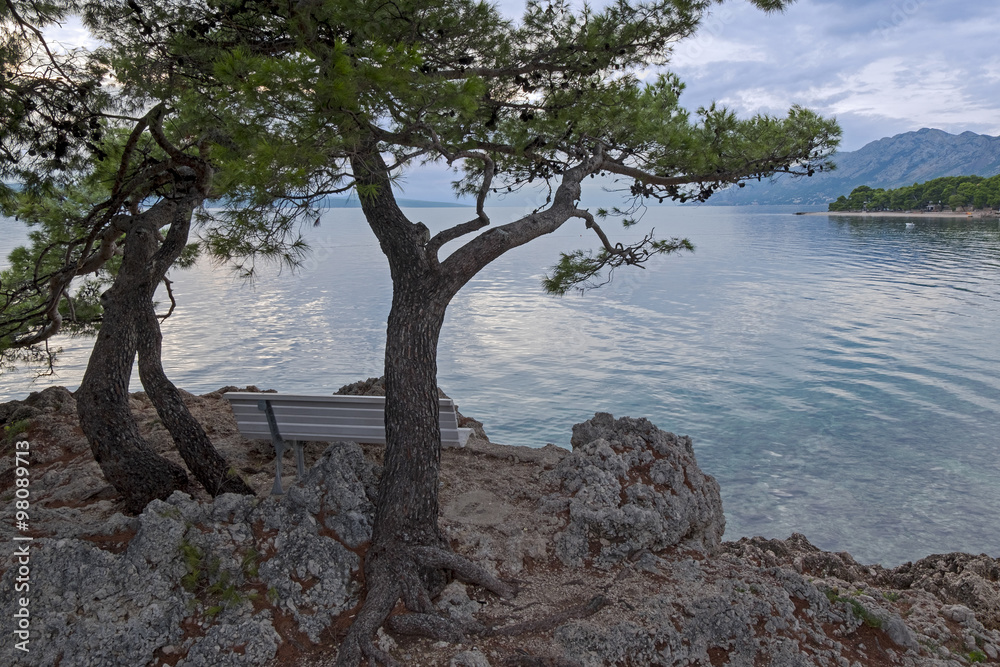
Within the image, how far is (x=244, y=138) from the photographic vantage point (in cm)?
253

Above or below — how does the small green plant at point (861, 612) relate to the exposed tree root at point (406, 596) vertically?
below

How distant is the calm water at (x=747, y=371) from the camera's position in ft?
18.7

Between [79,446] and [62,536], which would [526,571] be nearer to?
[62,536]

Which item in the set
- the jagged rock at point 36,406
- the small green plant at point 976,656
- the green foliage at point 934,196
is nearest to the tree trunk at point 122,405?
the jagged rock at point 36,406

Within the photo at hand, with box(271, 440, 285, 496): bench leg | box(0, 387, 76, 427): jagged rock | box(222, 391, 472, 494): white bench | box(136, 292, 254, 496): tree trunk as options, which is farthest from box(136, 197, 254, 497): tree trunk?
box(0, 387, 76, 427): jagged rock

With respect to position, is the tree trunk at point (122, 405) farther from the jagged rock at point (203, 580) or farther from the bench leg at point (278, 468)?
the jagged rock at point (203, 580)

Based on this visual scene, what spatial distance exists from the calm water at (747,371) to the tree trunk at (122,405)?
1.66 metres

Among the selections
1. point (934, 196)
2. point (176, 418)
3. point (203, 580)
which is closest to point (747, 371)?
point (176, 418)

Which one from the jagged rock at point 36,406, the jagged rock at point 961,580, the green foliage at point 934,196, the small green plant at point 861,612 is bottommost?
the jagged rock at point 961,580

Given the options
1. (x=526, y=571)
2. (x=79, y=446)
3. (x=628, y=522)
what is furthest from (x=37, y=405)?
(x=628, y=522)

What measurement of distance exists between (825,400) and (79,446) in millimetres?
8213

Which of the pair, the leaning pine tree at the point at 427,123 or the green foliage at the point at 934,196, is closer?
the leaning pine tree at the point at 427,123

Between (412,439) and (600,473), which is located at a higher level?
(412,439)

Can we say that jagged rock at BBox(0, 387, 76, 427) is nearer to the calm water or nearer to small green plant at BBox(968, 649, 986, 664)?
the calm water
